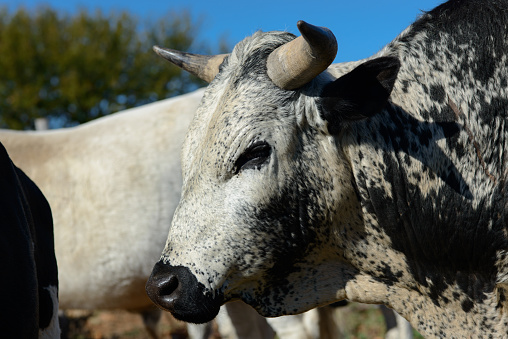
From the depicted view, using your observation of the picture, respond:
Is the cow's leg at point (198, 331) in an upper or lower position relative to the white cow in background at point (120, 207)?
lower

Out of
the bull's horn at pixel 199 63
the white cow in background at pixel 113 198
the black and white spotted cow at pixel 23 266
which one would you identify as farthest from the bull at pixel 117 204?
the black and white spotted cow at pixel 23 266

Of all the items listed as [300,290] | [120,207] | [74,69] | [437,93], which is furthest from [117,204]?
[74,69]

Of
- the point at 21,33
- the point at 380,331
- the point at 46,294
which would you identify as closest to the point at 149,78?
the point at 21,33

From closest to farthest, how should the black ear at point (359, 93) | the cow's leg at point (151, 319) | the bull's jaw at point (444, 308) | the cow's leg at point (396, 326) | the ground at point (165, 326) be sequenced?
the black ear at point (359, 93)
the bull's jaw at point (444, 308)
the cow's leg at point (396, 326)
the cow's leg at point (151, 319)
the ground at point (165, 326)

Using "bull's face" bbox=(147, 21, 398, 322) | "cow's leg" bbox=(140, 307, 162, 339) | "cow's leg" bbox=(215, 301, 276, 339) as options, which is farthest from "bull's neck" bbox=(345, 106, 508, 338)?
"cow's leg" bbox=(140, 307, 162, 339)

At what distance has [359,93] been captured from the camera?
2463 millimetres

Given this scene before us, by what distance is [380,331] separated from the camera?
7.04 meters

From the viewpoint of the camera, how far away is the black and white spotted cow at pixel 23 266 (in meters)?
2.21

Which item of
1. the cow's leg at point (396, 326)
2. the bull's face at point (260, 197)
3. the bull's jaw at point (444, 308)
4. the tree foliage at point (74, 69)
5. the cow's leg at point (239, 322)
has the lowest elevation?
the cow's leg at point (396, 326)

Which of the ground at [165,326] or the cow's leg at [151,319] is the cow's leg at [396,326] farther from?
the cow's leg at [151,319]

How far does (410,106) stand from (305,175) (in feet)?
1.79

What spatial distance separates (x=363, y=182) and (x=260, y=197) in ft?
1.50

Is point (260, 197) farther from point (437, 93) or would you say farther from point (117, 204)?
point (117, 204)

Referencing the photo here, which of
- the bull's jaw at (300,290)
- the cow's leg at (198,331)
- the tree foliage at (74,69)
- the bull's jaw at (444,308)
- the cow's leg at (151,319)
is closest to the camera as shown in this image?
the bull's jaw at (444,308)
